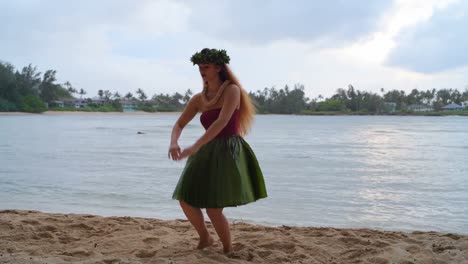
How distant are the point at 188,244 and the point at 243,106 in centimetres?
133

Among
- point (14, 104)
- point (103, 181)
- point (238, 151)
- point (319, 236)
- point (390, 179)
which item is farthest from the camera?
point (14, 104)

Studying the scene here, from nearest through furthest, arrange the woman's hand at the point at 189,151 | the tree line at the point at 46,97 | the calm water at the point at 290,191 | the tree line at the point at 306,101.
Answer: the woman's hand at the point at 189,151
the calm water at the point at 290,191
the tree line at the point at 46,97
the tree line at the point at 306,101

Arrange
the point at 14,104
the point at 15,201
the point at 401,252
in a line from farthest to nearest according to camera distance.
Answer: the point at 14,104, the point at 15,201, the point at 401,252

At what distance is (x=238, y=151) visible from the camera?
389 cm

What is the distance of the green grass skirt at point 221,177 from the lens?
379cm

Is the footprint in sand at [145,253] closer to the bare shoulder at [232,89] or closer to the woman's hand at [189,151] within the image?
the woman's hand at [189,151]

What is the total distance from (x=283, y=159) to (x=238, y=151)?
1315 cm

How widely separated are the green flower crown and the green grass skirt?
22.4 inches

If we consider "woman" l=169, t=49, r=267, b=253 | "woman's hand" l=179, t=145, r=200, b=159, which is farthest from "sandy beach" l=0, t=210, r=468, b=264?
"woman's hand" l=179, t=145, r=200, b=159

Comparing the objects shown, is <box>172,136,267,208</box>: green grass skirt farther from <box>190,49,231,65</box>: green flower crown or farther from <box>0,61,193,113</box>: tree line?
<box>0,61,193,113</box>: tree line

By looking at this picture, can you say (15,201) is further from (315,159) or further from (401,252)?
(315,159)

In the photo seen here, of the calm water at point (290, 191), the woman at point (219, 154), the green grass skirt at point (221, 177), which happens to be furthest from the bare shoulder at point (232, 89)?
the calm water at point (290, 191)

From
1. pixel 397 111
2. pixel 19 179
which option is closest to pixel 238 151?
pixel 19 179

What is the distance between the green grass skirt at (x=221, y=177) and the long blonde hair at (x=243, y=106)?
0.50 feet
